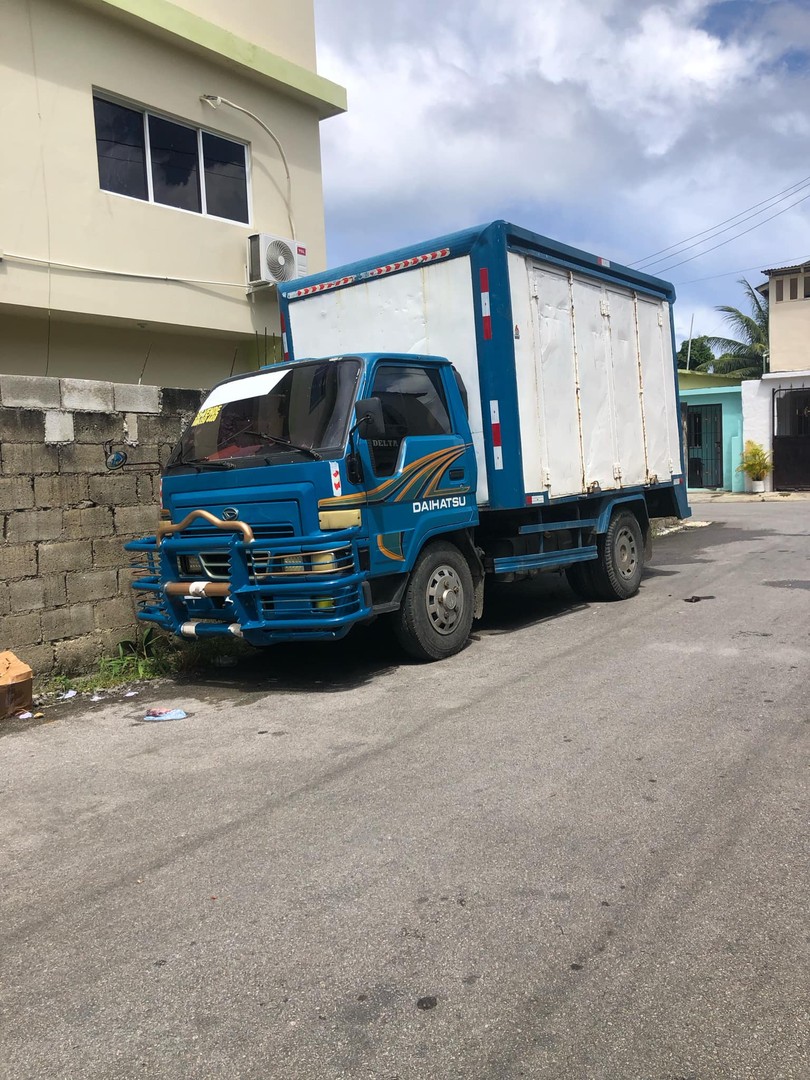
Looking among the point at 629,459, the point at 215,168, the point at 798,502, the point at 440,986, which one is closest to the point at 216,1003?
the point at 440,986

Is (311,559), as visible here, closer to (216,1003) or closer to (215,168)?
(216,1003)

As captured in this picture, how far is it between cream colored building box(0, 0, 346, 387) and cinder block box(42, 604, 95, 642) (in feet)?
15.7

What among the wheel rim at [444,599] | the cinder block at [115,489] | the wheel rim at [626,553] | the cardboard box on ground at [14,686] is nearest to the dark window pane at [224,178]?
the cinder block at [115,489]

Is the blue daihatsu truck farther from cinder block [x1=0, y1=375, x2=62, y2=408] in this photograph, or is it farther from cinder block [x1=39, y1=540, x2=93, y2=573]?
cinder block [x1=0, y1=375, x2=62, y2=408]

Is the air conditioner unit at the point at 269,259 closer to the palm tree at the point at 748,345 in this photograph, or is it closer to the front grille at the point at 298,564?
the front grille at the point at 298,564

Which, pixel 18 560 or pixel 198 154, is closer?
pixel 18 560

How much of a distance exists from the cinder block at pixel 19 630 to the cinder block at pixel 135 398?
1.89m

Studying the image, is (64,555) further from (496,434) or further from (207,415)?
(496,434)

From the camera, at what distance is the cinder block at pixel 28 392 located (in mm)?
6809

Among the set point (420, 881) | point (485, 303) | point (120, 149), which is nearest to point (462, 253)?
point (485, 303)

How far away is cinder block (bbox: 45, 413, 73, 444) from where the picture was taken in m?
7.07

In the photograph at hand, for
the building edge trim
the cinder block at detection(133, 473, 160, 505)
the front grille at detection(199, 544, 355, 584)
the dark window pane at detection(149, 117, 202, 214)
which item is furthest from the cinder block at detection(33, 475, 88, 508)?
the building edge trim

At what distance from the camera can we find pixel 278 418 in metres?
6.61

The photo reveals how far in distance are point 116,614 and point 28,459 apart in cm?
147
